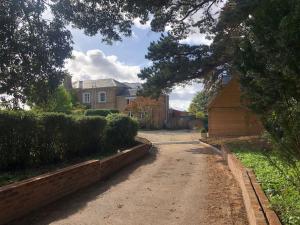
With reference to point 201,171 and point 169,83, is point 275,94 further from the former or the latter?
point 169,83

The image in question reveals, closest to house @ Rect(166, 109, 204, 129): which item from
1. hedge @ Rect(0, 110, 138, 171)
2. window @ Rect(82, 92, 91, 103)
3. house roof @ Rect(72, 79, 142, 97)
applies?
house roof @ Rect(72, 79, 142, 97)

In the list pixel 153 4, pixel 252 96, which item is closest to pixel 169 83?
pixel 153 4

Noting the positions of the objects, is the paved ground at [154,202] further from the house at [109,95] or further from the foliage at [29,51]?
the house at [109,95]

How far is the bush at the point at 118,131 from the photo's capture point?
20531 mm

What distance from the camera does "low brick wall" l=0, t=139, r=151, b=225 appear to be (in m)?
→ 8.14

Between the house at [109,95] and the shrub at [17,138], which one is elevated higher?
the house at [109,95]

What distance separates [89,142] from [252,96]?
1063cm

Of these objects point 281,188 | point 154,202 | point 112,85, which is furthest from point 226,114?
point 112,85

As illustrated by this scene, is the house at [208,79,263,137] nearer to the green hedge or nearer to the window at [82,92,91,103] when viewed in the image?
the green hedge

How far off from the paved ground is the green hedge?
205 cm

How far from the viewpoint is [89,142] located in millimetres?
17344

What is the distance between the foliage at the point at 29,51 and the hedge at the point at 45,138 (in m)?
1.88

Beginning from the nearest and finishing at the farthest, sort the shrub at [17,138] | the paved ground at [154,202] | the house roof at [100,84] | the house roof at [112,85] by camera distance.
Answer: the paved ground at [154,202], the shrub at [17,138], the house roof at [112,85], the house roof at [100,84]

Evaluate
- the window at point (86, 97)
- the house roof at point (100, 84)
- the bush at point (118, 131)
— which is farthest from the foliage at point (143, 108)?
the bush at point (118, 131)
